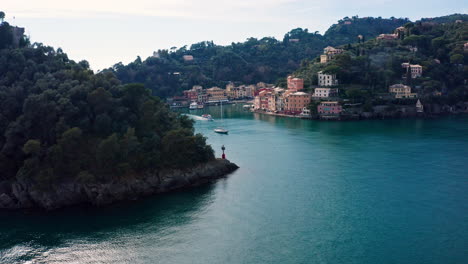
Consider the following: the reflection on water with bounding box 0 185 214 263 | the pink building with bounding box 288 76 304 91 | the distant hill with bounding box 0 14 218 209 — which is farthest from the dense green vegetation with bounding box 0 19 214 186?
the pink building with bounding box 288 76 304 91

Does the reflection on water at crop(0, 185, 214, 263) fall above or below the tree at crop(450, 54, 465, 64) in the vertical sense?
below

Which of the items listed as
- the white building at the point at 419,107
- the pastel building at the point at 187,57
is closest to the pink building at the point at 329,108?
the white building at the point at 419,107

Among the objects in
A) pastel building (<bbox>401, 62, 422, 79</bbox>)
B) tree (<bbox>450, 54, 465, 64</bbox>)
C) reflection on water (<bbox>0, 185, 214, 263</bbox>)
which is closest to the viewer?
reflection on water (<bbox>0, 185, 214, 263</bbox>)

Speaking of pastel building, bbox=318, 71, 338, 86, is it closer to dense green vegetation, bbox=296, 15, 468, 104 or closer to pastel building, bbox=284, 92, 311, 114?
dense green vegetation, bbox=296, 15, 468, 104

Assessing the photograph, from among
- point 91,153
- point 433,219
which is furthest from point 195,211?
point 433,219

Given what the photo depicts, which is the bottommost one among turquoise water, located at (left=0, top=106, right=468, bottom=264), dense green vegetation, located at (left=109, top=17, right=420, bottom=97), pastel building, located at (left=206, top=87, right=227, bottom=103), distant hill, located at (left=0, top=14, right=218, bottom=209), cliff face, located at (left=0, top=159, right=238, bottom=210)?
turquoise water, located at (left=0, top=106, right=468, bottom=264)

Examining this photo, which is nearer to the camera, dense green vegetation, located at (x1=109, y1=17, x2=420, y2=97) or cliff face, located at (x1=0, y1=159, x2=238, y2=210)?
cliff face, located at (x1=0, y1=159, x2=238, y2=210)
